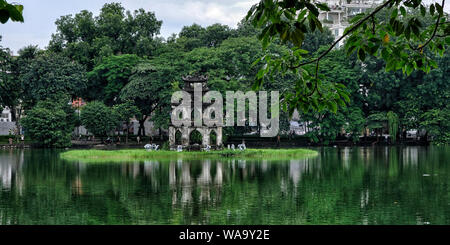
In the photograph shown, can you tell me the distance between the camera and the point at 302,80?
15.2ft

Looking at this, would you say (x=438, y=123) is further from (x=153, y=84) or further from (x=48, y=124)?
(x=48, y=124)

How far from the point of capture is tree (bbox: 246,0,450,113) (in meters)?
3.87

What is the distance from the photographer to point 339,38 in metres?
4.20

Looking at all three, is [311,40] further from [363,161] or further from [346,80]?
[363,161]

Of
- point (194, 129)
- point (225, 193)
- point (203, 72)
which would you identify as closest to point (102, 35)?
point (203, 72)

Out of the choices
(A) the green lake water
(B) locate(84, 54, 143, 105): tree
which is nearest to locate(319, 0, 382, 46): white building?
(B) locate(84, 54, 143, 105): tree

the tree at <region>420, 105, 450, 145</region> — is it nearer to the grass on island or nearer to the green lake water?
the grass on island

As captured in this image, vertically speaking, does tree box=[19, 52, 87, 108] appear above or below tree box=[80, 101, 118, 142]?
above

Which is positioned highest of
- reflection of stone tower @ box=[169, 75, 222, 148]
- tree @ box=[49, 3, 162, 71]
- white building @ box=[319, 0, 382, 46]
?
white building @ box=[319, 0, 382, 46]

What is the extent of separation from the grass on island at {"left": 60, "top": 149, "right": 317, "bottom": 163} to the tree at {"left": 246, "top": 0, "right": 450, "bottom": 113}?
25.4 m

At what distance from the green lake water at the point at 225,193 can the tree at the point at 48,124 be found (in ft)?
47.0

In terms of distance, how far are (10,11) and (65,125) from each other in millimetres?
40858

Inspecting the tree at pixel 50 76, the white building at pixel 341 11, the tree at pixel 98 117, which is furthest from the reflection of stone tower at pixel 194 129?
the white building at pixel 341 11
